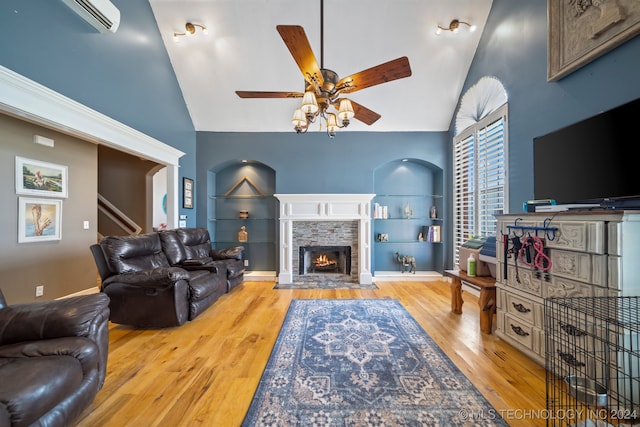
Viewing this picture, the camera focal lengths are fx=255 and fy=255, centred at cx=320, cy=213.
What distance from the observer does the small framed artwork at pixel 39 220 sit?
323 cm

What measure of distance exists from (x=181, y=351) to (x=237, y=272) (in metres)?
1.85

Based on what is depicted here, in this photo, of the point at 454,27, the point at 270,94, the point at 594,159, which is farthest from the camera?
the point at 454,27

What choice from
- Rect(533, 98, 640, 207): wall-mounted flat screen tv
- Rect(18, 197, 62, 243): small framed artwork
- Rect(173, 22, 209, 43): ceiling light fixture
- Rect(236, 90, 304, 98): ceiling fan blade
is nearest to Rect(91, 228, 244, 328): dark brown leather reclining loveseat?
Rect(18, 197, 62, 243): small framed artwork

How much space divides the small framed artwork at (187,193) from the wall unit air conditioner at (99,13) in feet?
7.59

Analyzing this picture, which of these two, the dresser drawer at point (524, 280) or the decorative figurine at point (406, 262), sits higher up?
the dresser drawer at point (524, 280)

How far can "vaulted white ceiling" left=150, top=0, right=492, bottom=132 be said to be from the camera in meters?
3.64

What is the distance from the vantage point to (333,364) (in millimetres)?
2115

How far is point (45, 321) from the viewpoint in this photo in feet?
5.02

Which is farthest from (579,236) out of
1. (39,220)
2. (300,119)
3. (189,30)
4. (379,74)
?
(39,220)

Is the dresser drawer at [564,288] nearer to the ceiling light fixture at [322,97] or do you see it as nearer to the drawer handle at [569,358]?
the drawer handle at [569,358]

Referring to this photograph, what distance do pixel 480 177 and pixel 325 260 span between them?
305 cm

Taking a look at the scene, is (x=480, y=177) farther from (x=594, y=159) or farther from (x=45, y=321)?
(x=45, y=321)

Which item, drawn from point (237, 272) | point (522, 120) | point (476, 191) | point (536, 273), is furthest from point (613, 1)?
point (237, 272)

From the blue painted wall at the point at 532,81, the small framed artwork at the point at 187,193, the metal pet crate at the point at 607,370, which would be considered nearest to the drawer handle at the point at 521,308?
the metal pet crate at the point at 607,370
